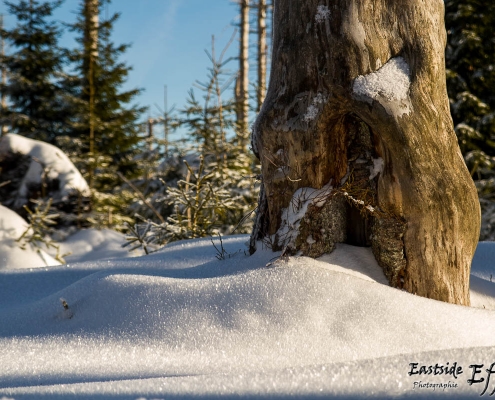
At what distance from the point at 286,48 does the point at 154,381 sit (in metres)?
1.77

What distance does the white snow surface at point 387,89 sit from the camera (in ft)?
7.36

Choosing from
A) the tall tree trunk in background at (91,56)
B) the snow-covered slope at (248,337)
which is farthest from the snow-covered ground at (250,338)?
the tall tree trunk in background at (91,56)

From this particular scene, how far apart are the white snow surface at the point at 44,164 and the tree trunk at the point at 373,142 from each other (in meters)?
6.02

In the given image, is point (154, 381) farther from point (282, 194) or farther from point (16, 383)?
point (282, 194)

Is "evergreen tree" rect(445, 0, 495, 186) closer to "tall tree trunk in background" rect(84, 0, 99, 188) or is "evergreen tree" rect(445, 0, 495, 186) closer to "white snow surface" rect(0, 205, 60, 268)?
"tall tree trunk in background" rect(84, 0, 99, 188)

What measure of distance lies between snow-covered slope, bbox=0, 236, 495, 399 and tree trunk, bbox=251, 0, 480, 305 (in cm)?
20

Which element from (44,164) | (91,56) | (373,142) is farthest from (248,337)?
(91,56)

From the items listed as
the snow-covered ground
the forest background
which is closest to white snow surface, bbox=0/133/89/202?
the forest background

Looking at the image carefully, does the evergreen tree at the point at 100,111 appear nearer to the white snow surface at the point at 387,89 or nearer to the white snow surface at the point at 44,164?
the white snow surface at the point at 44,164

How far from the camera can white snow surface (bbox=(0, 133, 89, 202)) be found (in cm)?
763

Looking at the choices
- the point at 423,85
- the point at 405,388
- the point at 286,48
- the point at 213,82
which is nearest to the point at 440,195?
the point at 423,85

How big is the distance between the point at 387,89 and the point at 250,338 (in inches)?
51.6

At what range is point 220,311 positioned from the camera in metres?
2.07

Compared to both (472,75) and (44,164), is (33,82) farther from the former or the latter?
(472,75)
